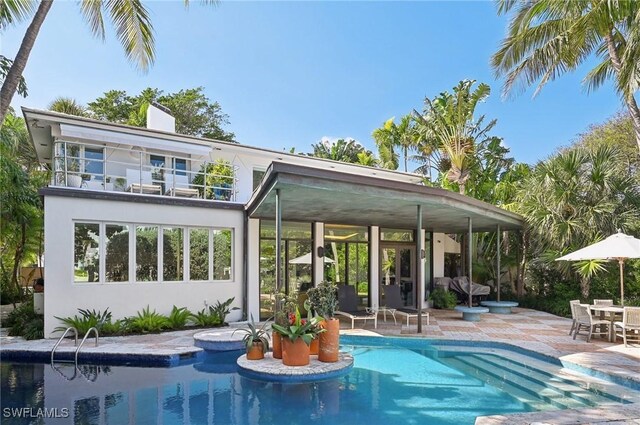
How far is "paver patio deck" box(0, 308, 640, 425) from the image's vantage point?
5098mm

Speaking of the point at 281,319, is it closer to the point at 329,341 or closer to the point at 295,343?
the point at 295,343

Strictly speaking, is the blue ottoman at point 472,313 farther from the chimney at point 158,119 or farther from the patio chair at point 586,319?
the chimney at point 158,119

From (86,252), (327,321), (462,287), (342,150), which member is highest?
(342,150)

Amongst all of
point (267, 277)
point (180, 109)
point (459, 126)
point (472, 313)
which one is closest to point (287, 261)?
point (267, 277)

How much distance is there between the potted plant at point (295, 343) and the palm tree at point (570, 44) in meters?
8.97

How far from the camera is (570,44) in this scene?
1102cm

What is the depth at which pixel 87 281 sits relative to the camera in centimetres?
996

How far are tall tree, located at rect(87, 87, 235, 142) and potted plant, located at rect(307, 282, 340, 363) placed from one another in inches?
867

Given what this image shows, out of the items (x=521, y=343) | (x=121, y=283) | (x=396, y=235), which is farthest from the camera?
(x=396, y=235)

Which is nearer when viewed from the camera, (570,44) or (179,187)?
(570,44)

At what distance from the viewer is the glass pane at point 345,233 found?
13555 millimetres

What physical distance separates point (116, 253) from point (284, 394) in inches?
250

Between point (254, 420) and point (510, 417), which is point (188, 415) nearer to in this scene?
point (254, 420)

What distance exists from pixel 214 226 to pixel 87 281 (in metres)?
3.43
